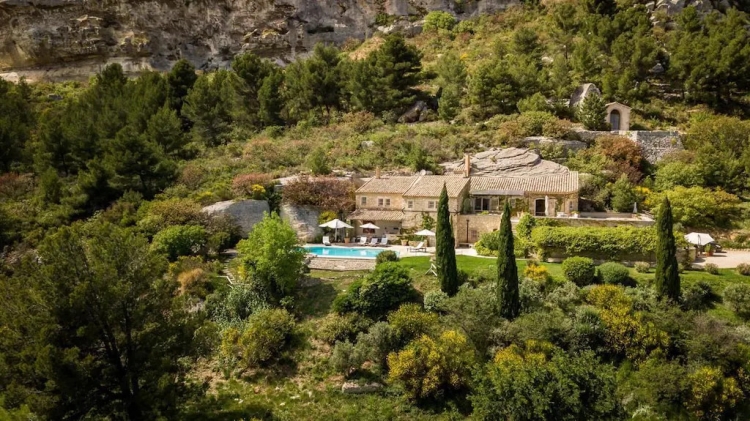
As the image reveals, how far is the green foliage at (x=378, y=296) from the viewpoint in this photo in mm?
22359

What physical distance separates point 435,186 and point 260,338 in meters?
15.5

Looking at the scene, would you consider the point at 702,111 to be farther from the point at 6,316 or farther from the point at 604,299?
the point at 6,316

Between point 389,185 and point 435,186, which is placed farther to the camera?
point 389,185

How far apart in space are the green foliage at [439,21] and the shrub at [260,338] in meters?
Result: 56.1

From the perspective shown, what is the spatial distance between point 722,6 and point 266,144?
5308 centimetres

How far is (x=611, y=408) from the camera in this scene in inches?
635

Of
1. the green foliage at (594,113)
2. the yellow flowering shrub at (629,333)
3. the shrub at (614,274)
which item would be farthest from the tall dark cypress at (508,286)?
the green foliage at (594,113)

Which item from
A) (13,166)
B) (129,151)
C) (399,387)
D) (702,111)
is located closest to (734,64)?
(702,111)

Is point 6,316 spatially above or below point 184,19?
below

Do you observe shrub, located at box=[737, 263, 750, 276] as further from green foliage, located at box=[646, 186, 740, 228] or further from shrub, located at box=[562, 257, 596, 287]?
→ shrub, located at box=[562, 257, 596, 287]

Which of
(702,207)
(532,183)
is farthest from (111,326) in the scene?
(702,207)

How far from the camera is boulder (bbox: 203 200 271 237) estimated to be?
30594 mm

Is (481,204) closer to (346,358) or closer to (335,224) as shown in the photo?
(335,224)

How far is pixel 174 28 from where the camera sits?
67.2m
